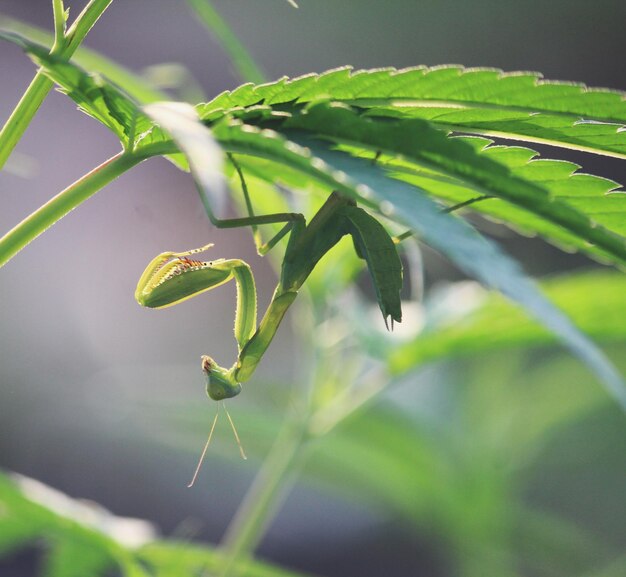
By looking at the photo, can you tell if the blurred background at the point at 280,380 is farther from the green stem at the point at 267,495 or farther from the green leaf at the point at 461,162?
the green leaf at the point at 461,162

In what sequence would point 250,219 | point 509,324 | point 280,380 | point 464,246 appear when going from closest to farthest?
point 464,246
point 250,219
point 509,324
point 280,380

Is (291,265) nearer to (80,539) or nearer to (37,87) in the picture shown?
(37,87)

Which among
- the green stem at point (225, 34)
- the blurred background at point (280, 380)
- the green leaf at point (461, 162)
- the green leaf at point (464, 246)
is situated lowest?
the green leaf at point (464, 246)

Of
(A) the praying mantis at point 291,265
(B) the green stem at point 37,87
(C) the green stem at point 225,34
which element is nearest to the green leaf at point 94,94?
(B) the green stem at point 37,87

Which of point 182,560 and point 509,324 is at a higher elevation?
point 509,324

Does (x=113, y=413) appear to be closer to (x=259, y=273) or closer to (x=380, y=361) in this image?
(x=259, y=273)

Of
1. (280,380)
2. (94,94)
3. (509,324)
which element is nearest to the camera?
(94,94)

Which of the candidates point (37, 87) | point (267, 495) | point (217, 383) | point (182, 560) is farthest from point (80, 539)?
point (37, 87)

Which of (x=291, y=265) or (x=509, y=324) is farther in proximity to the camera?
(x=509, y=324)
